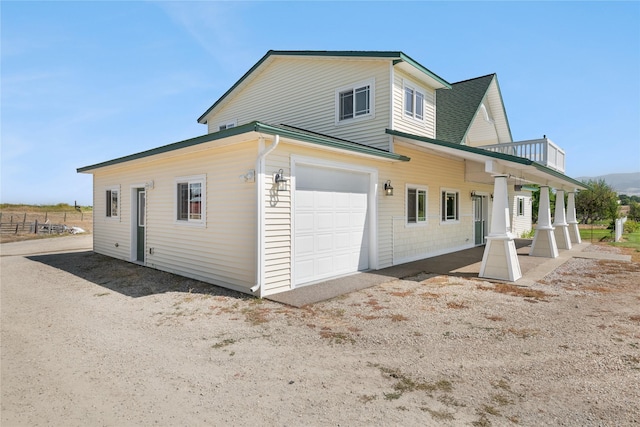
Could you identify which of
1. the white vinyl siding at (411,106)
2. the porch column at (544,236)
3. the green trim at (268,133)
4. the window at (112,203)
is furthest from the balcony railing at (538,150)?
the window at (112,203)

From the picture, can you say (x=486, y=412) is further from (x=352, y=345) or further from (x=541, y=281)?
(x=541, y=281)

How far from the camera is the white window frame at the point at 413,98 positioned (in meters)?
10.2

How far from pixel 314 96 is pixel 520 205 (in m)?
16.5

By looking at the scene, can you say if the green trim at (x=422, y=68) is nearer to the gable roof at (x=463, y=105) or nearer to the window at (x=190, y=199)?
the gable roof at (x=463, y=105)

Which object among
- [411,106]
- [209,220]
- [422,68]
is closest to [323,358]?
[209,220]

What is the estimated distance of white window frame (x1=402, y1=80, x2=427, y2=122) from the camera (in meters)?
10.2

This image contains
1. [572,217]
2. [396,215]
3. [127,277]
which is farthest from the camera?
[572,217]

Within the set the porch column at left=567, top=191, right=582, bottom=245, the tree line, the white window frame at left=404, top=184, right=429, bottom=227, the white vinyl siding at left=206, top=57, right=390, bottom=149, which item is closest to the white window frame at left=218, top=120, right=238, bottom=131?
the white vinyl siding at left=206, top=57, right=390, bottom=149

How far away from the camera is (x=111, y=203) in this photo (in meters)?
11.9

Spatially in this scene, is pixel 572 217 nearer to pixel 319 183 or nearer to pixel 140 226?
pixel 319 183

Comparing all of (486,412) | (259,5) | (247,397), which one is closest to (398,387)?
Answer: (486,412)

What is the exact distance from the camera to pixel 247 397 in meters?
2.99

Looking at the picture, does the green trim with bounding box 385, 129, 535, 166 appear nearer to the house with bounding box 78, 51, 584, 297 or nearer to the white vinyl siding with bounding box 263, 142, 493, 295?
the house with bounding box 78, 51, 584, 297

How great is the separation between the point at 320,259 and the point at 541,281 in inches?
215
